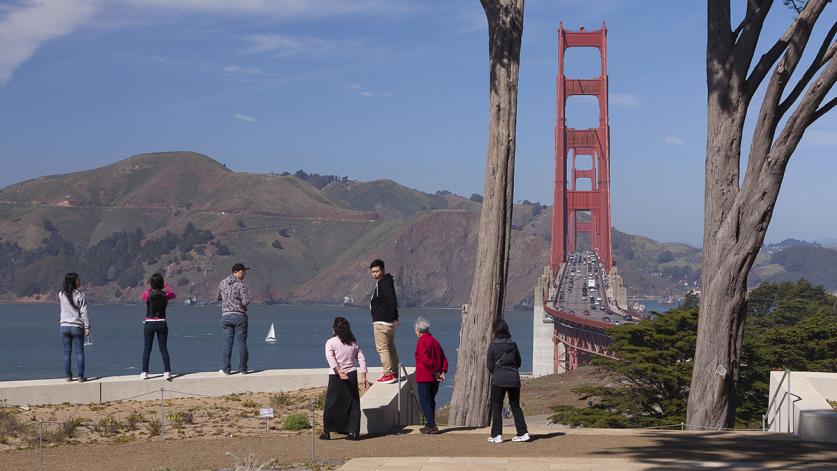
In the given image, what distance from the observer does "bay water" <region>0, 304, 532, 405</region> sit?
87.6m

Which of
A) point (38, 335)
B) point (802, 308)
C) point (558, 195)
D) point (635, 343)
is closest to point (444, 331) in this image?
point (38, 335)

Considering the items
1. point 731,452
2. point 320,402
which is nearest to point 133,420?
point 320,402

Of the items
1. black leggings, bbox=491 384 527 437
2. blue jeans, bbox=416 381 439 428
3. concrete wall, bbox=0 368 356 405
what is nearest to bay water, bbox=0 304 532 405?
concrete wall, bbox=0 368 356 405

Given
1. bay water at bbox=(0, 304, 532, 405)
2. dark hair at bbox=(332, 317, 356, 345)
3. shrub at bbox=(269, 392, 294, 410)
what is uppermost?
dark hair at bbox=(332, 317, 356, 345)

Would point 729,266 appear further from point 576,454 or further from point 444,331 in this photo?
point 444,331

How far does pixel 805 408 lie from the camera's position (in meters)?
9.14

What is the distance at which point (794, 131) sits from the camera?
10.6 meters

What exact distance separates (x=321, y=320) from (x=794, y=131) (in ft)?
551

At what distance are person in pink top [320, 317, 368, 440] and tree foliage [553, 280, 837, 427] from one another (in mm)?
14611

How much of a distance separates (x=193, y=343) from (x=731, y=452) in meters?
114

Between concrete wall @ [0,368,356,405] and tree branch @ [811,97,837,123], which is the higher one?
tree branch @ [811,97,837,123]

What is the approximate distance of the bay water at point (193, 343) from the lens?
87625mm

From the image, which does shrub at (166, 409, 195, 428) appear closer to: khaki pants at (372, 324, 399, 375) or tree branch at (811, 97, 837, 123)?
khaki pants at (372, 324, 399, 375)

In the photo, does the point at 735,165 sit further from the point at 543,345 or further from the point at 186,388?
the point at 543,345
